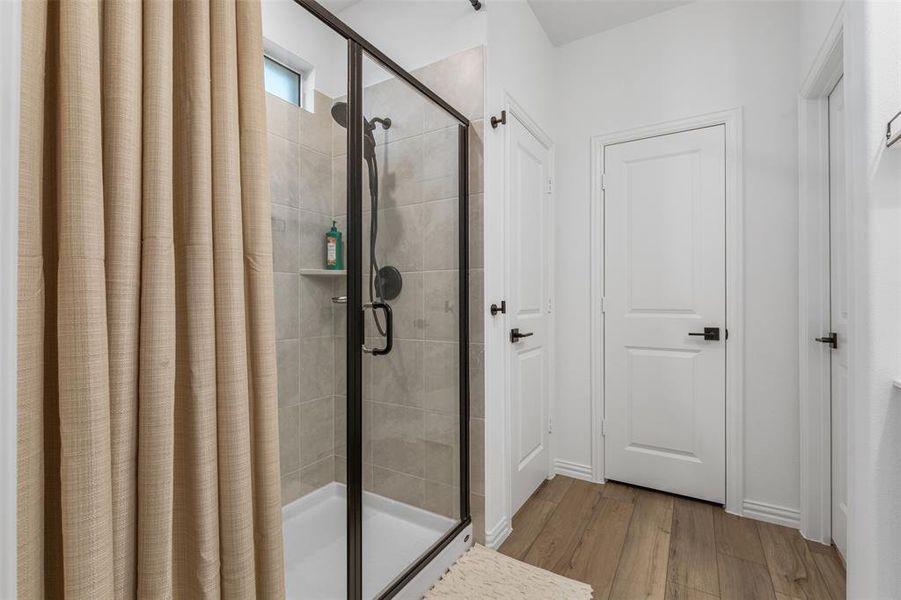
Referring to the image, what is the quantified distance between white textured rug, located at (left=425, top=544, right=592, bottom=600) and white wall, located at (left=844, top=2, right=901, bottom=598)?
0.93m

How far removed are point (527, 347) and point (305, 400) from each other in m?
1.26

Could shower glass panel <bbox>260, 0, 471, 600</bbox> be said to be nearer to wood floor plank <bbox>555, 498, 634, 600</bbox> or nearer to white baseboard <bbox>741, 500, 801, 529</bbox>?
wood floor plank <bbox>555, 498, 634, 600</bbox>

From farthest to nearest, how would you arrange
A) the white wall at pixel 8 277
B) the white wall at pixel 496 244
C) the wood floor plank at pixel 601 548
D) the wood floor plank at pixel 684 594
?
the white wall at pixel 496 244 → the wood floor plank at pixel 601 548 → the wood floor plank at pixel 684 594 → the white wall at pixel 8 277

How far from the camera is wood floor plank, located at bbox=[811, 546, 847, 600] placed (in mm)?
1629

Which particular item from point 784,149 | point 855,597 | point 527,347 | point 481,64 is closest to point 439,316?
A: point 527,347

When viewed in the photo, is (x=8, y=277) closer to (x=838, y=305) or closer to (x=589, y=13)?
(x=838, y=305)

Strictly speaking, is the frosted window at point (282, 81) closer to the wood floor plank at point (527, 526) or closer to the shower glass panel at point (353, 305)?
the shower glass panel at point (353, 305)

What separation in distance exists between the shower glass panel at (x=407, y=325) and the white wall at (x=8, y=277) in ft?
2.91

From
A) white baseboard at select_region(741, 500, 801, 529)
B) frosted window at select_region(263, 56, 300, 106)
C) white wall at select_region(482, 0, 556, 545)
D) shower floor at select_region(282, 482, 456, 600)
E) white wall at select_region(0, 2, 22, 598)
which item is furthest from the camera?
white baseboard at select_region(741, 500, 801, 529)

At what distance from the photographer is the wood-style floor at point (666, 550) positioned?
5.47 feet

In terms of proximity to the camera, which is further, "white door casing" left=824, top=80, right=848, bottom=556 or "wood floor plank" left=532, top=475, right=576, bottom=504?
"wood floor plank" left=532, top=475, right=576, bottom=504

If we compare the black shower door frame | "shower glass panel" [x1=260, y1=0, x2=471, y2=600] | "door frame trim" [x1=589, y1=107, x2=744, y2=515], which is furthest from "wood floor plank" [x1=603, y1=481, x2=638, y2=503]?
the black shower door frame

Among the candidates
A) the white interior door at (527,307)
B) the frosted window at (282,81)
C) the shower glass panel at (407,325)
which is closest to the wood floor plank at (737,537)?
the white interior door at (527,307)

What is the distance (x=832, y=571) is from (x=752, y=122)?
2.10m
